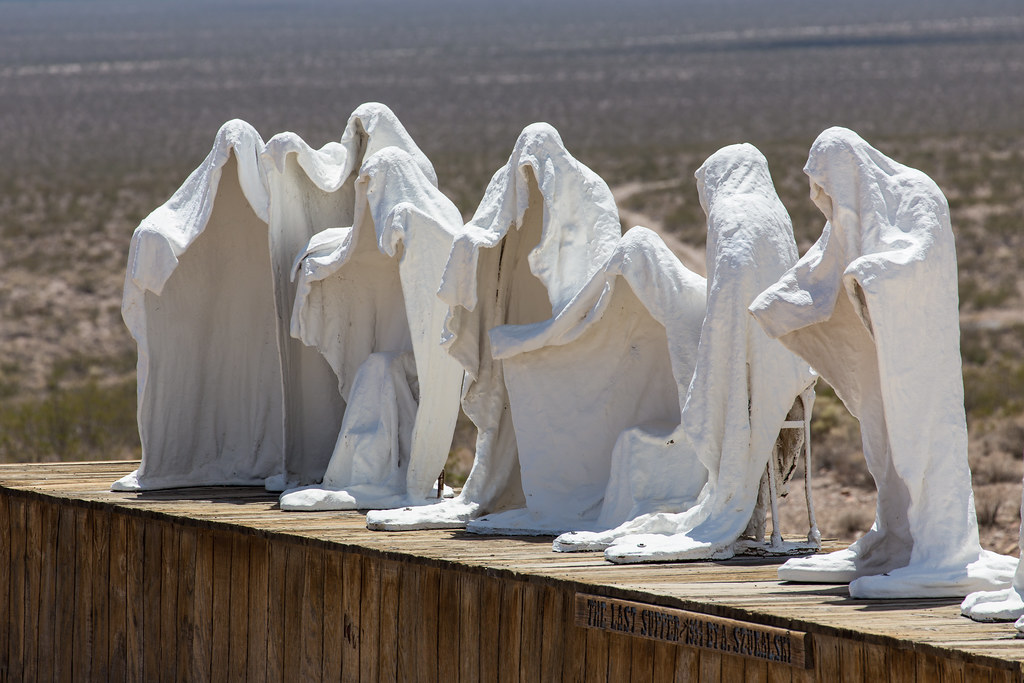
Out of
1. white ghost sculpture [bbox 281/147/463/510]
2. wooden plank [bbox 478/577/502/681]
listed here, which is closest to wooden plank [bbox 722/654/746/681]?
wooden plank [bbox 478/577/502/681]

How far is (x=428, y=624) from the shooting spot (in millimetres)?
7410

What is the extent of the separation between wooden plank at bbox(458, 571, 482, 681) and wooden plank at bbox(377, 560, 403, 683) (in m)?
0.42

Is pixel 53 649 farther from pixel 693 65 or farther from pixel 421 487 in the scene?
pixel 693 65

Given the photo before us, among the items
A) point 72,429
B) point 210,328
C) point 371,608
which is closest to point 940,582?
point 371,608

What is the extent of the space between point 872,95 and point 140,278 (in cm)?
4613

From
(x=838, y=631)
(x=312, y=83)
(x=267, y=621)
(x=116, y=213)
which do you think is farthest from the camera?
(x=312, y=83)

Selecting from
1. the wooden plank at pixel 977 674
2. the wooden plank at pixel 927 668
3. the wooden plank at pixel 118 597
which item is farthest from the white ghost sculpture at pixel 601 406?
the wooden plank at pixel 977 674

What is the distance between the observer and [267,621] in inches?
325

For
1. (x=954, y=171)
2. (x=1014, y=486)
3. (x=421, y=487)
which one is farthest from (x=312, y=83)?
(x=421, y=487)

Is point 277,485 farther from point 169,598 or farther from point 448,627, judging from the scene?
point 448,627

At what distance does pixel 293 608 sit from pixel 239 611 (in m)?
0.43

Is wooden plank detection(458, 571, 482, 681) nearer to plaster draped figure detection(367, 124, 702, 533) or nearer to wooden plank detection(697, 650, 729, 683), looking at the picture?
plaster draped figure detection(367, 124, 702, 533)

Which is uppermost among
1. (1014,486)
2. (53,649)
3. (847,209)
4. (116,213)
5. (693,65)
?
(693,65)

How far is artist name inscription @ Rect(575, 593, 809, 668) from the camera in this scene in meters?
5.75
